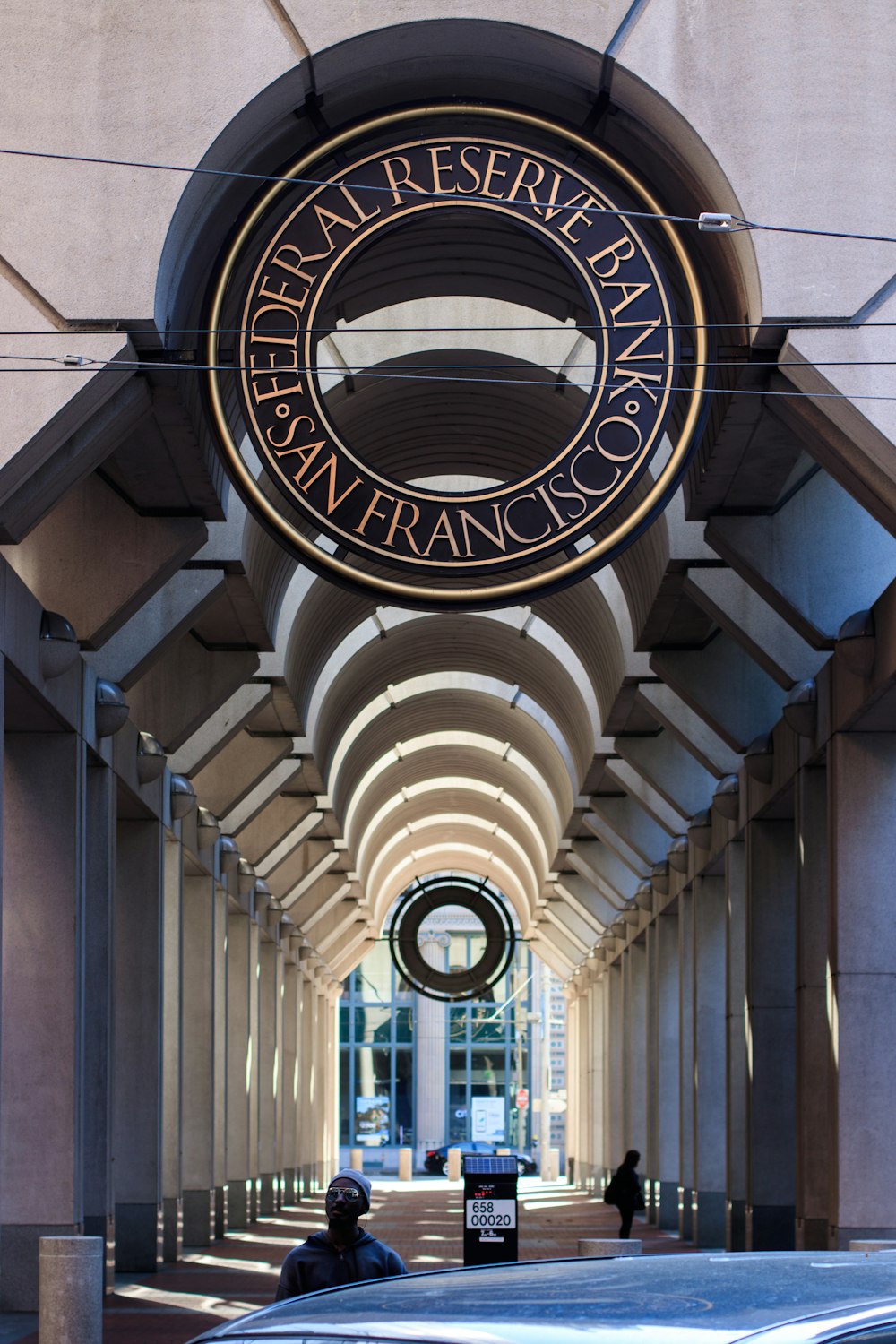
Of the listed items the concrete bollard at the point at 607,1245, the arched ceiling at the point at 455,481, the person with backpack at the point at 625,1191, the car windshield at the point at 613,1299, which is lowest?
the person with backpack at the point at 625,1191

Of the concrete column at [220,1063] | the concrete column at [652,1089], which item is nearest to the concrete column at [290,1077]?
the concrete column at [652,1089]

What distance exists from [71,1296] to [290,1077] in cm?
3543

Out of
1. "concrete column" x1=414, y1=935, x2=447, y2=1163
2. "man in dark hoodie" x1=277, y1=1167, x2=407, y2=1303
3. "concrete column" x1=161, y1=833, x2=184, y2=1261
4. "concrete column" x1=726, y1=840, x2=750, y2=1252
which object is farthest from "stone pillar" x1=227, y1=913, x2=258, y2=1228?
"concrete column" x1=414, y1=935, x2=447, y2=1163

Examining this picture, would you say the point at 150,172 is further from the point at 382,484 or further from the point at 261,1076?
the point at 261,1076

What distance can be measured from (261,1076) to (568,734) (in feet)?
36.7

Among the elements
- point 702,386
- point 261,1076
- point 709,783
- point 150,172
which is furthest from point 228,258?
point 261,1076

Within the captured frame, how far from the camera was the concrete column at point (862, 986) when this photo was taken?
15.9 m

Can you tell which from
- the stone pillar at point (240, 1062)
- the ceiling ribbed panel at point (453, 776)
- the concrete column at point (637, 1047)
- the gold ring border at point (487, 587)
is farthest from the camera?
the ceiling ribbed panel at point (453, 776)

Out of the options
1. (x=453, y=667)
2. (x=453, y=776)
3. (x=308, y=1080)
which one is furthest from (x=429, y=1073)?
(x=453, y=667)

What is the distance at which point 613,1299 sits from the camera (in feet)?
9.91

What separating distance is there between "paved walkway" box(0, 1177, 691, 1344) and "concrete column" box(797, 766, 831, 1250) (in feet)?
13.6

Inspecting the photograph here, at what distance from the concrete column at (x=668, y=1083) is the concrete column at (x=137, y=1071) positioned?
13.8 meters

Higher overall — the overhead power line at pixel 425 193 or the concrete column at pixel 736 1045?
the overhead power line at pixel 425 193

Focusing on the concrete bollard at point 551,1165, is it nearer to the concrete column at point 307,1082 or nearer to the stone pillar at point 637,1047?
the concrete column at point 307,1082
